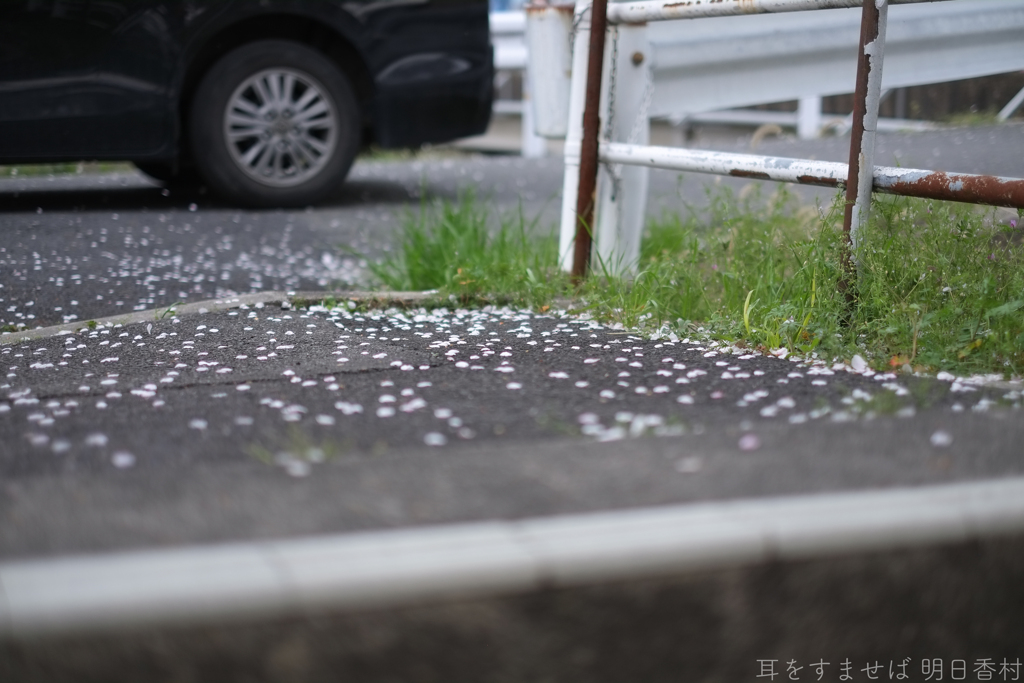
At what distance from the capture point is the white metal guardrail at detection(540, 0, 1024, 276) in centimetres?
271

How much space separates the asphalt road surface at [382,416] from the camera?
1.46m

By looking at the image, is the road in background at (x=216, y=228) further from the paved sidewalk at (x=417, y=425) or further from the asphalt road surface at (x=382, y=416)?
the paved sidewalk at (x=417, y=425)

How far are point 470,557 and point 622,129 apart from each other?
112 inches

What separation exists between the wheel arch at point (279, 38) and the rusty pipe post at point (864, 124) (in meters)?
3.39

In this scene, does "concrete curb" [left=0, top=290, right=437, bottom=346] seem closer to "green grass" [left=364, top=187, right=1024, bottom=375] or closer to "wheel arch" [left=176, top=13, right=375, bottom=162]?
"green grass" [left=364, top=187, right=1024, bottom=375]

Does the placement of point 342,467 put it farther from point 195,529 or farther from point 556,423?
point 556,423

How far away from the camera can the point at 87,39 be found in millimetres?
4805

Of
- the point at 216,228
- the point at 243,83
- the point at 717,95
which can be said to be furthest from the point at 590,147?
the point at 243,83

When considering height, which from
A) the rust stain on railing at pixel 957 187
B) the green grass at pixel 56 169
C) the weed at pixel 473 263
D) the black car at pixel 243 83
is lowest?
the weed at pixel 473 263

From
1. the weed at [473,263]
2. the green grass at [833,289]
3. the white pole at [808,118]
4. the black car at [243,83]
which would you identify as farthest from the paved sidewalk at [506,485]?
the white pole at [808,118]

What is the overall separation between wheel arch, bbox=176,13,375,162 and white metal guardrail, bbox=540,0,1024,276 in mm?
1669

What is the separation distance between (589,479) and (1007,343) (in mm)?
1455

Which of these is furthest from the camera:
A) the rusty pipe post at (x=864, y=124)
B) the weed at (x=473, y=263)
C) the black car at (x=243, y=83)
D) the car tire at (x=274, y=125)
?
the car tire at (x=274, y=125)

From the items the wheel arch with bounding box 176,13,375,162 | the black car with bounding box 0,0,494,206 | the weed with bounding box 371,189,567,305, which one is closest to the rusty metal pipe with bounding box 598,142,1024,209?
the weed with bounding box 371,189,567,305
